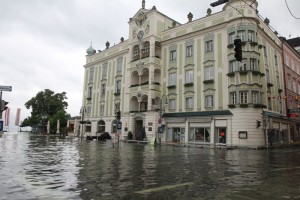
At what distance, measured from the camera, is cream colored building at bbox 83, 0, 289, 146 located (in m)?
30.8

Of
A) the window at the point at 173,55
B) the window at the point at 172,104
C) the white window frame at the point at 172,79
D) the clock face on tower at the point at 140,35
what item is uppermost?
the clock face on tower at the point at 140,35

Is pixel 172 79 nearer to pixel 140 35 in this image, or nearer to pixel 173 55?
pixel 173 55

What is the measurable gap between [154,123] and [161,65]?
8962 mm

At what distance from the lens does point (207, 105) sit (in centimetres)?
3425

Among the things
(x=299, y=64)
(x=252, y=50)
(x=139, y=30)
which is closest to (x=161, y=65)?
(x=139, y=30)

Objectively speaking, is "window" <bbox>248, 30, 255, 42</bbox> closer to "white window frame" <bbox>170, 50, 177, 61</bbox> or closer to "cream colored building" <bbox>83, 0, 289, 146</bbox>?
"cream colored building" <bbox>83, 0, 289, 146</bbox>

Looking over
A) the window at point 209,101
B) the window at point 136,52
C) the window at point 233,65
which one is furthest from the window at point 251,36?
the window at point 136,52

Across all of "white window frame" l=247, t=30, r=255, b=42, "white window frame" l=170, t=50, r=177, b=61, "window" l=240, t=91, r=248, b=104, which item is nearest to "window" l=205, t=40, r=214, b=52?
"white window frame" l=247, t=30, r=255, b=42

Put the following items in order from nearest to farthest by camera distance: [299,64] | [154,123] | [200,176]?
[200,176] → [154,123] → [299,64]

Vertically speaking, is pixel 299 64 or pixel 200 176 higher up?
pixel 299 64

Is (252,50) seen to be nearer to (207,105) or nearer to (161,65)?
(207,105)

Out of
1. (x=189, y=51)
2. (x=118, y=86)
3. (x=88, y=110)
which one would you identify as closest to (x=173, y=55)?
(x=189, y=51)

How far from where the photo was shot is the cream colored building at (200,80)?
30828 millimetres

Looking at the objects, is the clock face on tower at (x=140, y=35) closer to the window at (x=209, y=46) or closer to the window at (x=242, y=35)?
the window at (x=209, y=46)
